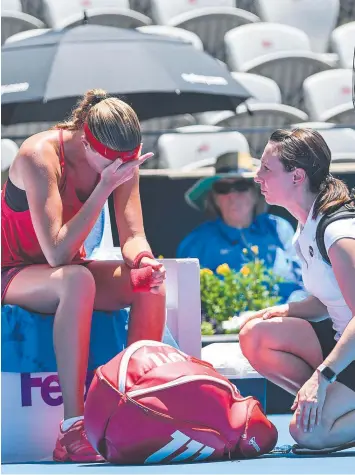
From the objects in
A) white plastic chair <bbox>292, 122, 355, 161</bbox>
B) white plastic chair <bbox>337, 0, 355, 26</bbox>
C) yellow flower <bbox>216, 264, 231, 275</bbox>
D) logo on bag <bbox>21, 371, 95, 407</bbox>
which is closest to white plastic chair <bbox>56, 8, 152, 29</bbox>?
white plastic chair <bbox>337, 0, 355, 26</bbox>

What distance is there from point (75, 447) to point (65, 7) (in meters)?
5.39

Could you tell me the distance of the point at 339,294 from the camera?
9.34 feet

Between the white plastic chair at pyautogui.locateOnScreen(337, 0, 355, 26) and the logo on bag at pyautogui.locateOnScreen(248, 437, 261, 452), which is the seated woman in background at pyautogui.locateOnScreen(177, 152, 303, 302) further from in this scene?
the white plastic chair at pyautogui.locateOnScreen(337, 0, 355, 26)

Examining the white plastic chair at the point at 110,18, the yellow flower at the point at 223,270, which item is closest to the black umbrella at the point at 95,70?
the yellow flower at the point at 223,270

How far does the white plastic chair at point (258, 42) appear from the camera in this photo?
758 centimetres

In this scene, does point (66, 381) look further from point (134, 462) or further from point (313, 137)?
point (313, 137)

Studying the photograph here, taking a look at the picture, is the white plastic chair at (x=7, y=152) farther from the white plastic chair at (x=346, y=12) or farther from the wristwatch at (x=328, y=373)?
the wristwatch at (x=328, y=373)

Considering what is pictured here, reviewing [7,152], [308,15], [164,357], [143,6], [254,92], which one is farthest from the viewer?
[308,15]

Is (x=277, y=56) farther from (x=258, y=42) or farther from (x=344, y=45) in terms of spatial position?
(x=344, y=45)

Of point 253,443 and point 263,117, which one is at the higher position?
point 253,443

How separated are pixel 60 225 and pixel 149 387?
1.94 ft

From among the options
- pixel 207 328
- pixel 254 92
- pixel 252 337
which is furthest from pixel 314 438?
pixel 254 92

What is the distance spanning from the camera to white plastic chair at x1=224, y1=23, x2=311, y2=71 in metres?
7.58

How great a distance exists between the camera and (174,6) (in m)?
7.89
